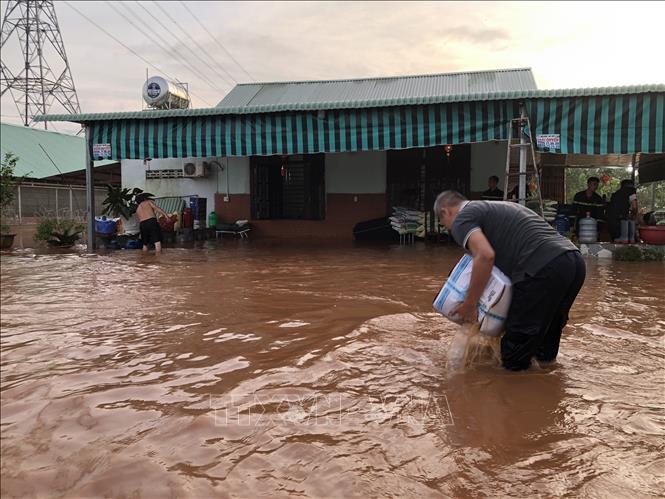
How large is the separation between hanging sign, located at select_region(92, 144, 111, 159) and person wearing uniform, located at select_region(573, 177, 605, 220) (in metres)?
10.6

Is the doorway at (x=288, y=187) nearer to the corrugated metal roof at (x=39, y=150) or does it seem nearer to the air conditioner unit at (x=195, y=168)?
the air conditioner unit at (x=195, y=168)

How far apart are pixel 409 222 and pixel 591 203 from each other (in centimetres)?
427

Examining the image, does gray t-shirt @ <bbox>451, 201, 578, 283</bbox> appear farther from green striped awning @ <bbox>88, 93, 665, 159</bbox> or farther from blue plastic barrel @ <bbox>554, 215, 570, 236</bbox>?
blue plastic barrel @ <bbox>554, 215, 570, 236</bbox>

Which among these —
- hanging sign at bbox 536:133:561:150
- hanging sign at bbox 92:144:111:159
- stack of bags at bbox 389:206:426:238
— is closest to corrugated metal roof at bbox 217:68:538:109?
stack of bags at bbox 389:206:426:238

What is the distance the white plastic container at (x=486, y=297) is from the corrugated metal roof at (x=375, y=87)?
12376 millimetres

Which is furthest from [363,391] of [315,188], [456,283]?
[315,188]

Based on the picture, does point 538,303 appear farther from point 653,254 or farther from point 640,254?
point 653,254

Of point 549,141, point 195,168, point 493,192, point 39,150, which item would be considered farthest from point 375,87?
point 39,150

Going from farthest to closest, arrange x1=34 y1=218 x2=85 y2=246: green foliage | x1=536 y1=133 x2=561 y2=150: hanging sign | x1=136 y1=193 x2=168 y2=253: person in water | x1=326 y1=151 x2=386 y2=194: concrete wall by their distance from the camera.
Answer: x1=326 y1=151 x2=386 y2=194: concrete wall → x1=34 y1=218 x2=85 y2=246: green foliage → x1=136 y1=193 x2=168 y2=253: person in water → x1=536 y1=133 x2=561 y2=150: hanging sign

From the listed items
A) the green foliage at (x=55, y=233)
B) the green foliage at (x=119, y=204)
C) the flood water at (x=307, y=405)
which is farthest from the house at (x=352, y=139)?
the flood water at (x=307, y=405)

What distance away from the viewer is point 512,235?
139 inches

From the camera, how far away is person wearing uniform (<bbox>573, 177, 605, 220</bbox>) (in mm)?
11781

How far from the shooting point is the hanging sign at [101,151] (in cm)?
1202

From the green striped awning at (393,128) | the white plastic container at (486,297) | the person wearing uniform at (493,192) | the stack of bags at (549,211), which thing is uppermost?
the green striped awning at (393,128)
